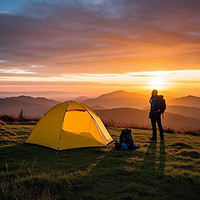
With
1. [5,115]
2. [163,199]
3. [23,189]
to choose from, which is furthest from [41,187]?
[5,115]

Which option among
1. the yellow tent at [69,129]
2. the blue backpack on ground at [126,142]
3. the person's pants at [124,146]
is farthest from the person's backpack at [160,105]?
the person's pants at [124,146]

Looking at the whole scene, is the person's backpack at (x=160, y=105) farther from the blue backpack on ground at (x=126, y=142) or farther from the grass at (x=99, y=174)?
the blue backpack on ground at (x=126, y=142)

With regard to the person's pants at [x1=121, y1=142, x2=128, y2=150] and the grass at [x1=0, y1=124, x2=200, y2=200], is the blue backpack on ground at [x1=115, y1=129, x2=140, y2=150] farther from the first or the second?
the grass at [x1=0, y1=124, x2=200, y2=200]

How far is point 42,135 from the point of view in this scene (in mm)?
12445

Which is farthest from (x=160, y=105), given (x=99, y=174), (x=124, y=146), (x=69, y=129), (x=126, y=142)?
(x=99, y=174)

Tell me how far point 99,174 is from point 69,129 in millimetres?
4972

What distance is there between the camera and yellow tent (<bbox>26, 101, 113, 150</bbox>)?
11.8 metres

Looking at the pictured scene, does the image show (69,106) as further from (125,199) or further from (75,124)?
(125,199)

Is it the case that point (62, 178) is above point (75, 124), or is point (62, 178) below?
below

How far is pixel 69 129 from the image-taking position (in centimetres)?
1232

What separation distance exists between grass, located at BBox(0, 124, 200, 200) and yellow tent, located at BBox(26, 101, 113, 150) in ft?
1.57

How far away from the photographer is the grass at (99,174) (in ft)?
20.5

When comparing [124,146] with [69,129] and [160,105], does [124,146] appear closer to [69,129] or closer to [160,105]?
[69,129]

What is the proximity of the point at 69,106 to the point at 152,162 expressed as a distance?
562cm
